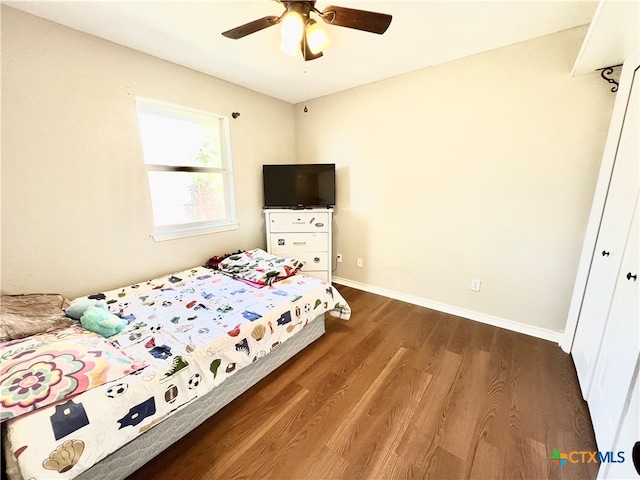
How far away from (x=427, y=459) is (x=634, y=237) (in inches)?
58.4

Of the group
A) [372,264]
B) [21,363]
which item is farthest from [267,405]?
[372,264]

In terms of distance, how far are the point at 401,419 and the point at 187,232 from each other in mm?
2448

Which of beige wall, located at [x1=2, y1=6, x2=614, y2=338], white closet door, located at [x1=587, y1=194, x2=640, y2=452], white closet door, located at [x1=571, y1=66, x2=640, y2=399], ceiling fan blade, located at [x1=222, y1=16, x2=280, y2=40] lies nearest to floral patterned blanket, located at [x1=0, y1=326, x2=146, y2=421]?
beige wall, located at [x1=2, y1=6, x2=614, y2=338]

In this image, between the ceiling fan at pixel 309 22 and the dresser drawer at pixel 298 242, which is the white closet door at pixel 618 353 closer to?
the ceiling fan at pixel 309 22

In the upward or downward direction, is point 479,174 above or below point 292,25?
below

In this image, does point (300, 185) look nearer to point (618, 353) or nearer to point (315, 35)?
point (315, 35)

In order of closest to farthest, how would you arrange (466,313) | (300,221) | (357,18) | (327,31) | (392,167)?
(357,18) < (327,31) < (466,313) < (392,167) < (300,221)

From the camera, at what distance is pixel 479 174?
2.36 m

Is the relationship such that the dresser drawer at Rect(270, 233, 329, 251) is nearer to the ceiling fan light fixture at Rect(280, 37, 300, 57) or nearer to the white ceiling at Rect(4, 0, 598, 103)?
the white ceiling at Rect(4, 0, 598, 103)

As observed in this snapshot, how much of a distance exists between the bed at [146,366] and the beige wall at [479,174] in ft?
4.18

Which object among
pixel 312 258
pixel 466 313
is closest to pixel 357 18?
pixel 312 258

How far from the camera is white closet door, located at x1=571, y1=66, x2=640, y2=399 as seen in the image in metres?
1.38

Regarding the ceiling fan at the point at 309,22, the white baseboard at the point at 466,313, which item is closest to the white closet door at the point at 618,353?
the white baseboard at the point at 466,313

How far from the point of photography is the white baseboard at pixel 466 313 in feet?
7.30
